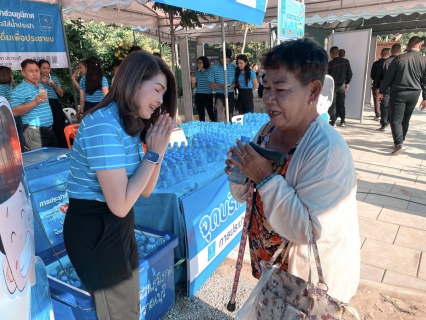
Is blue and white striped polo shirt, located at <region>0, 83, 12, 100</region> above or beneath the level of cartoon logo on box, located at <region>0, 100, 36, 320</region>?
above

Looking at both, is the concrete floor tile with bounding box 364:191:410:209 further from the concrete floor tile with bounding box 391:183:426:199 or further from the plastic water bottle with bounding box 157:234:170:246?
the plastic water bottle with bounding box 157:234:170:246

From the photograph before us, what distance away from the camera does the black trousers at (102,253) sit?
1307 millimetres

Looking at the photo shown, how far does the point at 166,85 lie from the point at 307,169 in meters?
0.74

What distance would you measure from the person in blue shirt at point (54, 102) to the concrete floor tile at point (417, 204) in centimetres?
483

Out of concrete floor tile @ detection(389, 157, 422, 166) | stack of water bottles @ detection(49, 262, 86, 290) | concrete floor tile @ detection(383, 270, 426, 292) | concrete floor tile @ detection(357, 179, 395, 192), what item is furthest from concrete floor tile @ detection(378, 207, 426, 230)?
stack of water bottles @ detection(49, 262, 86, 290)

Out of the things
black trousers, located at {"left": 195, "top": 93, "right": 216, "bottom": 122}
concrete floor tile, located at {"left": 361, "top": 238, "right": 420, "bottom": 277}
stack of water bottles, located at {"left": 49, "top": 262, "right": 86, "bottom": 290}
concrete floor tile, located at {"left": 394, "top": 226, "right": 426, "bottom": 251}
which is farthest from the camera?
black trousers, located at {"left": 195, "top": 93, "right": 216, "bottom": 122}

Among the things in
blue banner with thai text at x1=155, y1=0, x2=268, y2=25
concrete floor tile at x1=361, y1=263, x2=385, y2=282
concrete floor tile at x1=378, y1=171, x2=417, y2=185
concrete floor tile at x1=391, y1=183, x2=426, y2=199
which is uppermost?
blue banner with thai text at x1=155, y1=0, x2=268, y2=25

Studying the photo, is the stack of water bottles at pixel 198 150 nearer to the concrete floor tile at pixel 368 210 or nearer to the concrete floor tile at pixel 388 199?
the concrete floor tile at pixel 368 210

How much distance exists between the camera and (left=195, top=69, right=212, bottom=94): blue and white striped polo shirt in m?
7.29

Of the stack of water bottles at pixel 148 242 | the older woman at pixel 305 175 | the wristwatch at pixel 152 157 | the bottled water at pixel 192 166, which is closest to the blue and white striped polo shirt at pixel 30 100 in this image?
the bottled water at pixel 192 166

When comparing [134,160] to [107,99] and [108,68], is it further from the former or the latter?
[108,68]

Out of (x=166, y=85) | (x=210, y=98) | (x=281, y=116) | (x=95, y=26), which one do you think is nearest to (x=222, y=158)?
(x=166, y=85)

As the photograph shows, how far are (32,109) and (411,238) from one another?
4.26 m

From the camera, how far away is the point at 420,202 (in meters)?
3.86
